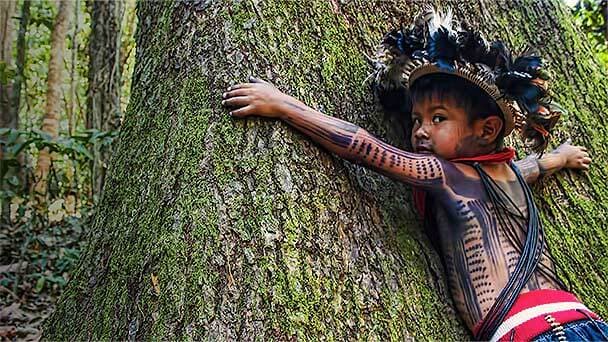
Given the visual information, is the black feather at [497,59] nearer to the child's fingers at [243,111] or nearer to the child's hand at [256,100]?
the child's hand at [256,100]

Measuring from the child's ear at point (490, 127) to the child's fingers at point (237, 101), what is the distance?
90 centimetres

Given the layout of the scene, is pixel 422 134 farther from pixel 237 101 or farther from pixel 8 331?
pixel 8 331

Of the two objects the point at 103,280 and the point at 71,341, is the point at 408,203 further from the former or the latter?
the point at 71,341

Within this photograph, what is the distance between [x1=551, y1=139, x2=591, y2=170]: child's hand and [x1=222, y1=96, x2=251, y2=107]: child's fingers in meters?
1.57

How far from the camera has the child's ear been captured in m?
2.41

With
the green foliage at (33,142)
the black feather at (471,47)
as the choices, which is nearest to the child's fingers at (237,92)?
the black feather at (471,47)

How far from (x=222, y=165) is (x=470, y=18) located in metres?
1.65

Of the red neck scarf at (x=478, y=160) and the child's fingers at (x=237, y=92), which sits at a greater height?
the child's fingers at (x=237, y=92)

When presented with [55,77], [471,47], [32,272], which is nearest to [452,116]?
[471,47]

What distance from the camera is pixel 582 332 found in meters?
2.19

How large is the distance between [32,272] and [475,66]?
4593 mm

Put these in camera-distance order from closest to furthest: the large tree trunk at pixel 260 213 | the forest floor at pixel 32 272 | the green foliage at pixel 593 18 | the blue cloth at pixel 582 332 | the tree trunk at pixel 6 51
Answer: the large tree trunk at pixel 260 213 < the blue cloth at pixel 582 332 < the forest floor at pixel 32 272 < the green foliage at pixel 593 18 < the tree trunk at pixel 6 51

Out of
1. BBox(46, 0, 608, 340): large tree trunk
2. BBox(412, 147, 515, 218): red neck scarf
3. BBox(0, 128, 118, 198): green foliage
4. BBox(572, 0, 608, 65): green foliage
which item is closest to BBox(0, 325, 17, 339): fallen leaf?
BBox(0, 128, 118, 198): green foliage

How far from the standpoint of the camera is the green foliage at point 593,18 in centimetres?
570
